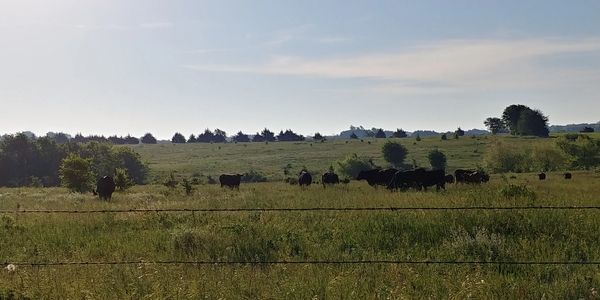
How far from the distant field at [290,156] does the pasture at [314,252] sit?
75402 millimetres

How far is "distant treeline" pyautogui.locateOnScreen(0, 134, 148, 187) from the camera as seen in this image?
3605 inches

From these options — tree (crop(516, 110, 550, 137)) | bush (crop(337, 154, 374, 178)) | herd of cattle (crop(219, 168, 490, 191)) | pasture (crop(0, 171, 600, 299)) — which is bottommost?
bush (crop(337, 154, 374, 178))

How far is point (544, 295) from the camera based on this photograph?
675 cm

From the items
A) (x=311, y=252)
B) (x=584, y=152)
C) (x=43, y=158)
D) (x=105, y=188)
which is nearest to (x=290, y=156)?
(x=43, y=158)

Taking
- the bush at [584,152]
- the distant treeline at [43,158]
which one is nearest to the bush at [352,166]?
the bush at [584,152]

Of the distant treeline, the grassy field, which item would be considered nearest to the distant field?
the distant treeline

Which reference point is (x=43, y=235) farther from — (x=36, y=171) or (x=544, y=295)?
(x=36, y=171)

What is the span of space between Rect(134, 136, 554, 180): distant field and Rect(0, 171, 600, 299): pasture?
75.4 meters

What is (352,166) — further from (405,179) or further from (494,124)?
(494,124)

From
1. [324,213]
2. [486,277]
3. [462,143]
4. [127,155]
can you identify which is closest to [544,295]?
[486,277]

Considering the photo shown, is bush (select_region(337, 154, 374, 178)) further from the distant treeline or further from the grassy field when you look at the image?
the grassy field

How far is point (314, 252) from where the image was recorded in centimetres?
1005

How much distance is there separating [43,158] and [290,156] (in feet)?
192

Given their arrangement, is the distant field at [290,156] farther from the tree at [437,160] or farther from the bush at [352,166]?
the bush at [352,166]
